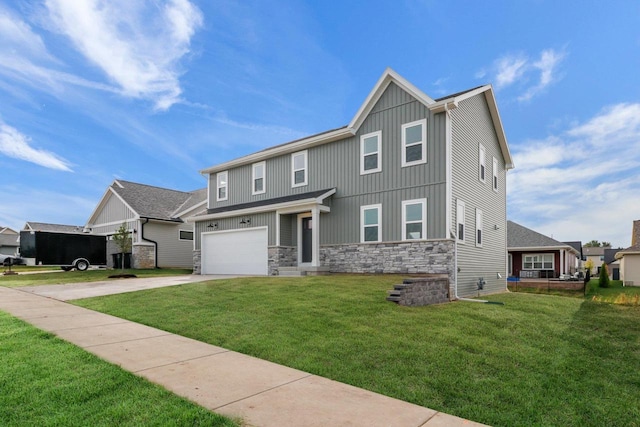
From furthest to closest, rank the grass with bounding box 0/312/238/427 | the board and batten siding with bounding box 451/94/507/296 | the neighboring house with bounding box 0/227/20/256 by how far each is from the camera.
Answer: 1. the neighboring house with bounding box 0/227/20/256
2. the board and batten siding with bounding box 451/94/507/296
3. the grass with bounding box 0/312/238/427

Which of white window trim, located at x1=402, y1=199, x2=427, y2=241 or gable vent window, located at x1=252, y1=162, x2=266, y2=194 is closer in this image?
white window trim, located at x1=402, y1=199, x2=427, y2=241

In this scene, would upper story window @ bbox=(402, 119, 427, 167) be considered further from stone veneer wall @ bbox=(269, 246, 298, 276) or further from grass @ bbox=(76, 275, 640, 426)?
stone veneer wall @ bbox=(269, 246, 298, 276)

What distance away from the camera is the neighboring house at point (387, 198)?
13.2 metres

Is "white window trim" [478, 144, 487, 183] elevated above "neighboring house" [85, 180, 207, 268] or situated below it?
above

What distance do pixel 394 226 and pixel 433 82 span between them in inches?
323

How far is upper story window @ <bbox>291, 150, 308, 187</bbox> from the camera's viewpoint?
17297mm

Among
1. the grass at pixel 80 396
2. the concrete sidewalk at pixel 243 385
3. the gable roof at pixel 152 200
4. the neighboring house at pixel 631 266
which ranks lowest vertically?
the neighboring house at pixel 631 266

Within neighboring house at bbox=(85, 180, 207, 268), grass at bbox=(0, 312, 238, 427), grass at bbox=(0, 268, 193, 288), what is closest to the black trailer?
neighboring house at bbox=(85, 180, 207, 268)

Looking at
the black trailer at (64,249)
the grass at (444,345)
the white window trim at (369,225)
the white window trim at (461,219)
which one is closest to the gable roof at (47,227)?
the black trailer at (64,249)

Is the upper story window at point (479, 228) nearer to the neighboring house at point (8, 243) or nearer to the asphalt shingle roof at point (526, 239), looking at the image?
the asphalt shingle roof at point (526, 239)

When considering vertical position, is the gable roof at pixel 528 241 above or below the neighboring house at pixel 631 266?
above

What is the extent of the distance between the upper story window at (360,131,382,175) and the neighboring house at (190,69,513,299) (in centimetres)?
4

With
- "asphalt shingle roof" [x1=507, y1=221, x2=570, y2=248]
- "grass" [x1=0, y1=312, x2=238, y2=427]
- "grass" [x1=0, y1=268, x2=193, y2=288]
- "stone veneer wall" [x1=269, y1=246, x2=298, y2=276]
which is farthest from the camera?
"asphalt shingle roof" [x1=507, y1=221, x2=570, y2=248]

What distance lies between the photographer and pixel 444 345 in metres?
5.54
